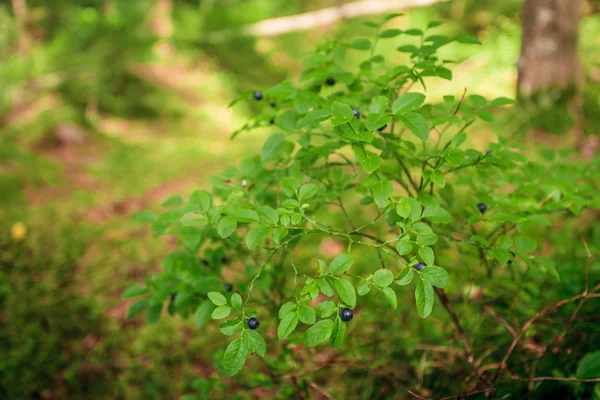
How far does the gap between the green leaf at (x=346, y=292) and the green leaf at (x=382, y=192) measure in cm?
21

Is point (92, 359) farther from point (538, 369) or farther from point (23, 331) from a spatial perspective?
point (538, 369)

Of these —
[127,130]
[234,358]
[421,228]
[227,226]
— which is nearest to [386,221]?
[421,228]

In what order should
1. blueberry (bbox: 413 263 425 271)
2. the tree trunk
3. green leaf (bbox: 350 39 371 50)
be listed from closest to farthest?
blueberry (bbox: 413 263 425 271)
green leaf (bbox: 350 39 371 50)
the tree trunk

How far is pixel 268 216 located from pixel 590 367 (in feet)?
3.70

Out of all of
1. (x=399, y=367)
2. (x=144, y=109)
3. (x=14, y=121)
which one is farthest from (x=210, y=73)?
(x=399, y=367)

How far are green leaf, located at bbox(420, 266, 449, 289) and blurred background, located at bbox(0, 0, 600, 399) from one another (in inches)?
33.7

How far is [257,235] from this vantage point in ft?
3.31

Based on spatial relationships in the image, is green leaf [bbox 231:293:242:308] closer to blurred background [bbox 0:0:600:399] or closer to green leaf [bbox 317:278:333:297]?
green leaf [bbox 317:278:333:297]

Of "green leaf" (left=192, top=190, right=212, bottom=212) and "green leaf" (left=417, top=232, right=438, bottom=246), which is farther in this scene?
"green leaf" (left=192, top=190, right=212, bottom=212)

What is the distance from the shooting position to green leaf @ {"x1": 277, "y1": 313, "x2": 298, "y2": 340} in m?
0.92

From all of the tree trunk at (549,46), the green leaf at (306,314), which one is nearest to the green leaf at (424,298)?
the green leaf at (306,314)

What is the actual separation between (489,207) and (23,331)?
2496 mm

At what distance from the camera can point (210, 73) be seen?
635 cm

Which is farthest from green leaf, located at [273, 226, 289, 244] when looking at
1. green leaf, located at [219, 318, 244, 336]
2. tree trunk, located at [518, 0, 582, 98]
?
tree trunk, located at [518, 0, 582, 98]
